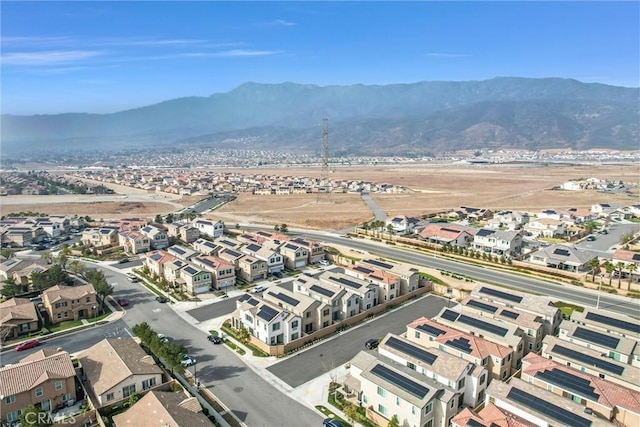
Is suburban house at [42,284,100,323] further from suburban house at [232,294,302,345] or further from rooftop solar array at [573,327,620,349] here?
rooftop solar array at [573,327,620,349]

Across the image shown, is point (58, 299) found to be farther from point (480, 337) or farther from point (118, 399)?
point (480, 337)

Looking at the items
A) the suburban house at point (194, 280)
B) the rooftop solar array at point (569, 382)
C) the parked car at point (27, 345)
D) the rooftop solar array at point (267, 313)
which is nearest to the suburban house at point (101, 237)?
the suburban house at point (194, 280)

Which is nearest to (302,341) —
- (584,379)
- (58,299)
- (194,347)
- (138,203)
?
(194,347)

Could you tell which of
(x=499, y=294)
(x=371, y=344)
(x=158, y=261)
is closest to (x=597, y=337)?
(x=499, y=294)

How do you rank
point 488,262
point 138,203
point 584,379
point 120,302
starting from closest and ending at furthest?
point 584,379
point 120,302
point 488,262
point 138,203

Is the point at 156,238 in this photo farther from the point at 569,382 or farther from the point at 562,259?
the point at 562,259
